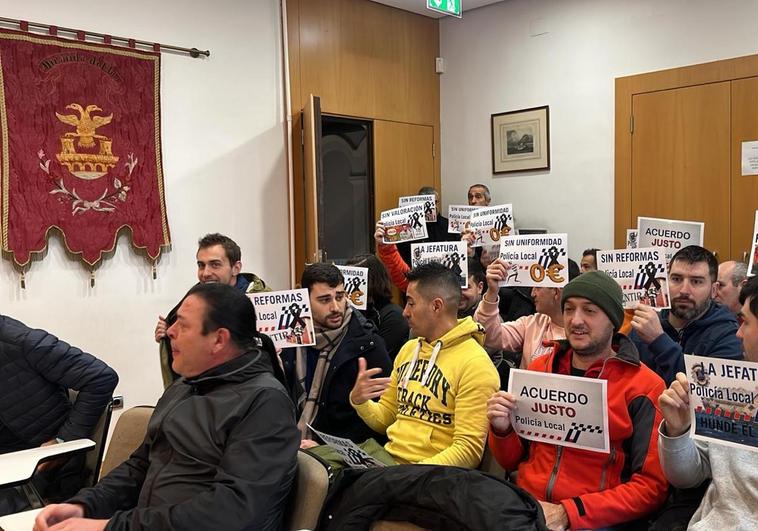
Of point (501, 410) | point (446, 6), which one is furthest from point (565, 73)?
point (501, 410)

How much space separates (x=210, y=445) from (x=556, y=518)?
0.96 metres

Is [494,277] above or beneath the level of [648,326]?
above

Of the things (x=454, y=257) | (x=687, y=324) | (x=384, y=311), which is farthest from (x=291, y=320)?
(x=687, y=324)

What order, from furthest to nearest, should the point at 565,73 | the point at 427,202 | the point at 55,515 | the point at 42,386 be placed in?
1. the point at 565,73
2. the point at 427,202
3. the point at 42,386
4. the point at 55,515

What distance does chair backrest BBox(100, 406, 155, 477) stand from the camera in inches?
89.7

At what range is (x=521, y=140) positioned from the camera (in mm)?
5988

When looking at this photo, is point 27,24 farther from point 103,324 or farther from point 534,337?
point 534,337

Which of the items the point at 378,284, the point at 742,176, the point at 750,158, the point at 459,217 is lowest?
the point at 378,284

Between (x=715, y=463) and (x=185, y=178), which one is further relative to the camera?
(x=185, y=178)

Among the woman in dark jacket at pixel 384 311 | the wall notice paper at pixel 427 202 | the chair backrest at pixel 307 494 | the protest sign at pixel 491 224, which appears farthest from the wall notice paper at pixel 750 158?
the chair backrest at pixel 307 494

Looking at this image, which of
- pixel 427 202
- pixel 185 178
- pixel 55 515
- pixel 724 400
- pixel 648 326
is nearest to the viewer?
pixel 724 400

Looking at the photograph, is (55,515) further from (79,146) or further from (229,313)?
(79,146)

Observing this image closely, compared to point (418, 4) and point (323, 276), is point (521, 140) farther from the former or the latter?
point (323, 276)

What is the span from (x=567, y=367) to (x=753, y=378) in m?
0.67
